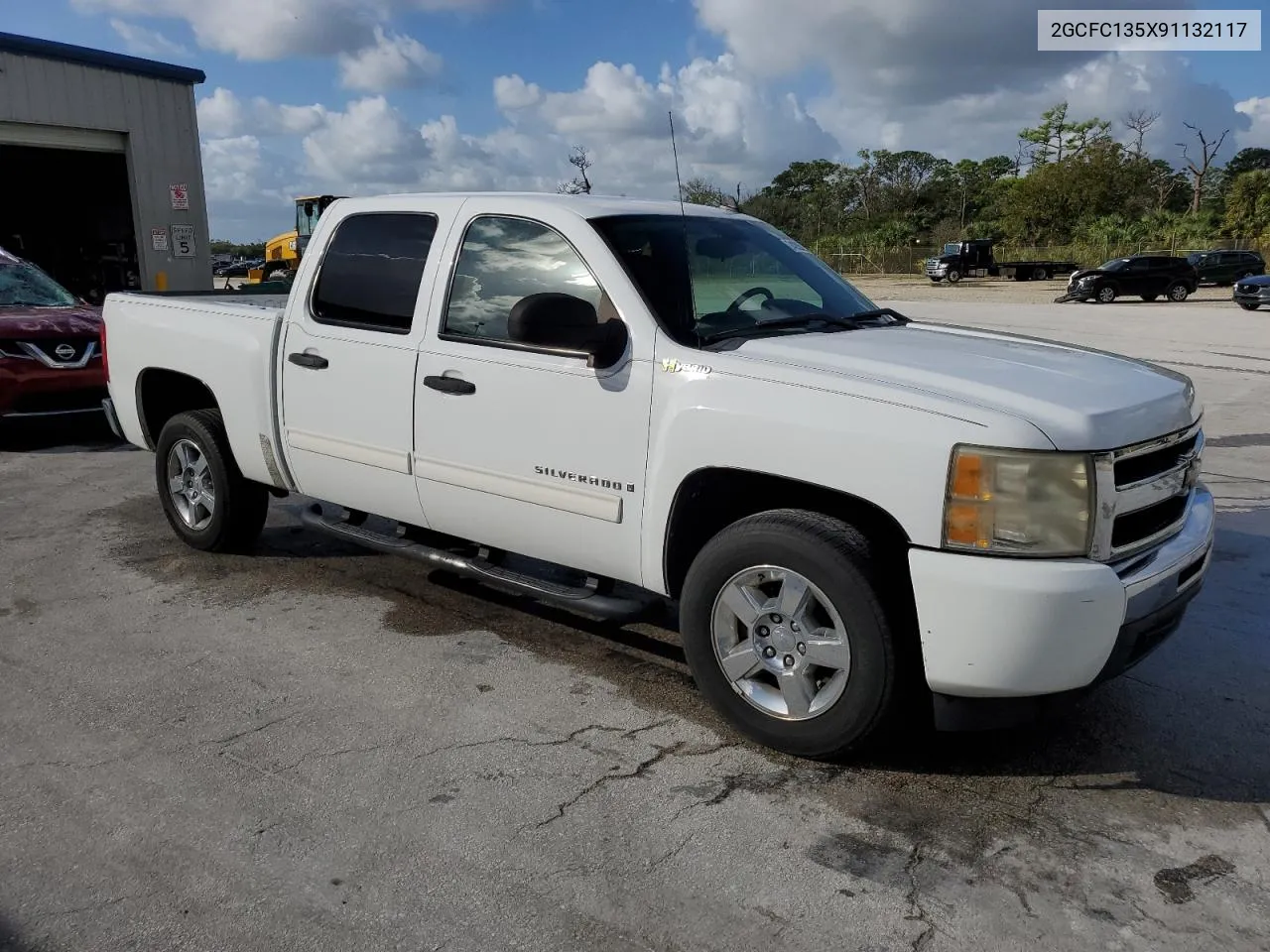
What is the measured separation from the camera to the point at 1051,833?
310 centimetres

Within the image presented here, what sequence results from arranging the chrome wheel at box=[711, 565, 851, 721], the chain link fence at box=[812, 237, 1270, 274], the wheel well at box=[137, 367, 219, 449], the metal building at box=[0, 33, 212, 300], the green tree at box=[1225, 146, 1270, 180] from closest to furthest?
the chrome wheel at box=[711, 565, 851, 721]
the wheel well at box=[137, 367, 219, 449]
the metal building at box=[0, 33, 212, 300]
the chain link fence at box=[812, 237, 1270, 274]
the green tree at box=[1225, 146, 1270, 180]

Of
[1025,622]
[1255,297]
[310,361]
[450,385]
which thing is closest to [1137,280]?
[1255,297]

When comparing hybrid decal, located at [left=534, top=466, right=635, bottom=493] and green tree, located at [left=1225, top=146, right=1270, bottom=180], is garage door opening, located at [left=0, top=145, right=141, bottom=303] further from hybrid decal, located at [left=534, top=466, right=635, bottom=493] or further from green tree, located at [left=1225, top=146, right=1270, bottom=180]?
green tree, located at [left=1225, top=146, right=1270, bottom=180]

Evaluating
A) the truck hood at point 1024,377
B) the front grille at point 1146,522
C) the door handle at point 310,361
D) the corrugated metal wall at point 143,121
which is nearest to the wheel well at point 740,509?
the truck hood at point 1024,377

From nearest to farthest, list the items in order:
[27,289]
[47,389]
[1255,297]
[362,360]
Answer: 1. [362,360]
2. [47,389]
3. [27,289]
4. [1255,297]

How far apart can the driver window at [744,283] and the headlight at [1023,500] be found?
52.0 inches

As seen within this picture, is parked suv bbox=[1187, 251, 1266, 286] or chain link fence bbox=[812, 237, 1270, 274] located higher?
chain link fence bbox=[812, 237, 1270, 274]

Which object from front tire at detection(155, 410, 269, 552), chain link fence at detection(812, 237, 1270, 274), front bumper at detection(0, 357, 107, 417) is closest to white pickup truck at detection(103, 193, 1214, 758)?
front tire at detection(155, 410, 269, 552)

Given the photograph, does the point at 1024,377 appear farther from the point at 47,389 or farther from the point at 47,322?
the point at 47,322

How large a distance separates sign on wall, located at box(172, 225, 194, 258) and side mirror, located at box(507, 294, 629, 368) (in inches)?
658

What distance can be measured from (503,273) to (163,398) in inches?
113

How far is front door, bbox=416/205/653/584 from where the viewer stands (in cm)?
379

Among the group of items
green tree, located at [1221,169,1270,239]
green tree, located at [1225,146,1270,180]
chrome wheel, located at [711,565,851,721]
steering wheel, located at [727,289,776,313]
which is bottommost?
chrome wheel, located at [711,565,851,721]

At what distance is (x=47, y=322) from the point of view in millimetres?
9266
